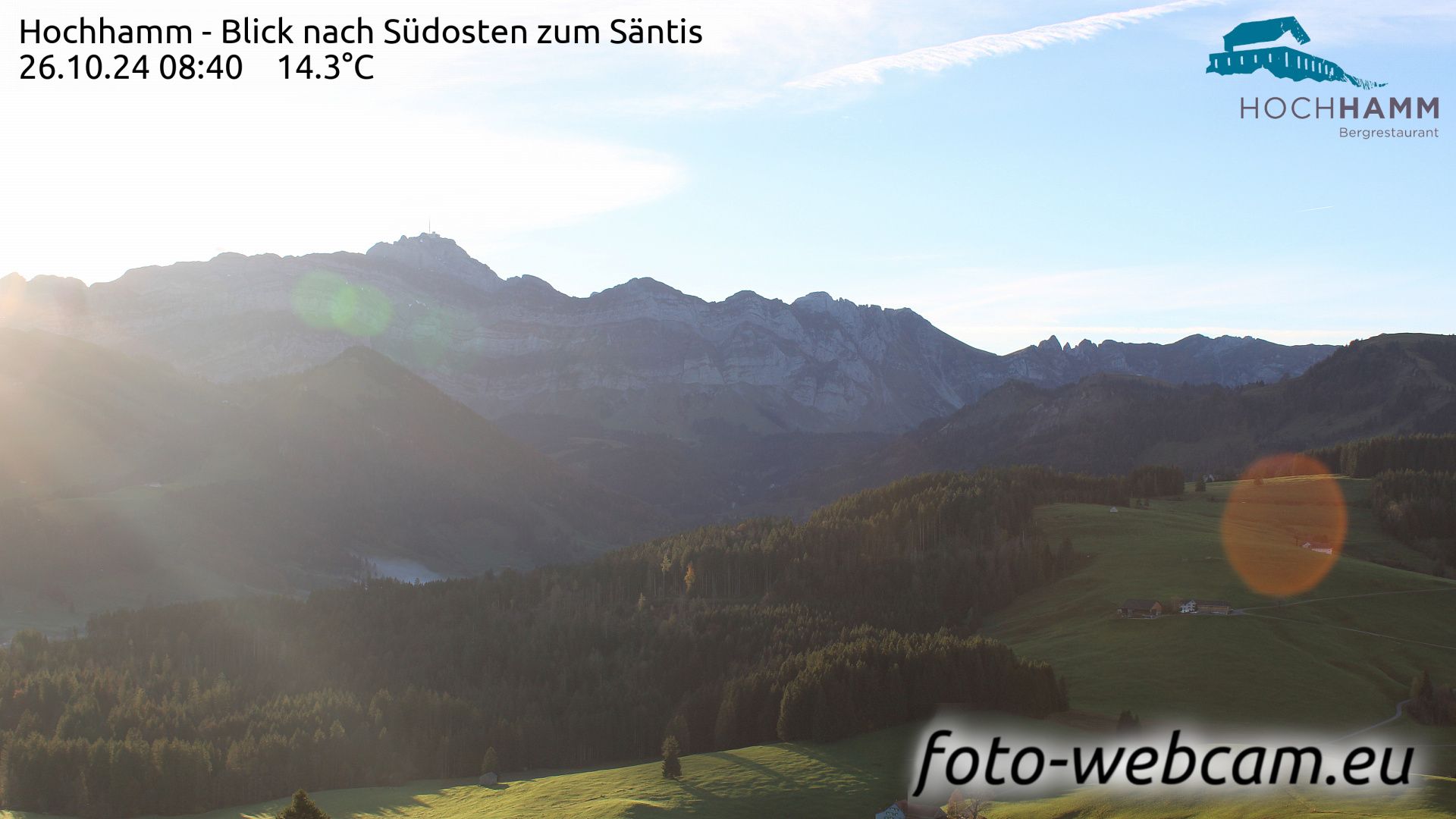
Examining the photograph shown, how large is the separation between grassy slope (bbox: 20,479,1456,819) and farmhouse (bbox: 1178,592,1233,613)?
3.23m

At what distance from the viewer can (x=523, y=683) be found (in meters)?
178

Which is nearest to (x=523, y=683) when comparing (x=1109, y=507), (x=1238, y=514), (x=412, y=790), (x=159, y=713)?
(x=159, y=713)

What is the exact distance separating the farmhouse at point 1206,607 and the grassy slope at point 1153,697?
10.6 ft

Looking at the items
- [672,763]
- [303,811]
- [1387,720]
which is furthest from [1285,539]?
[303,811]

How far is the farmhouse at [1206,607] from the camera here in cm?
11850

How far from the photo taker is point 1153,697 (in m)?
97.0

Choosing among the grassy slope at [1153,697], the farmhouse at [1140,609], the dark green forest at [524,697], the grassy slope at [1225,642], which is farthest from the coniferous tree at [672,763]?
the farmhouse at [1140,609]

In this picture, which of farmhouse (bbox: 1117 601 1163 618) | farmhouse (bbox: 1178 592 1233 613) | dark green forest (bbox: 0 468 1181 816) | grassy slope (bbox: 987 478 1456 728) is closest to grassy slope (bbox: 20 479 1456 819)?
grassy slope (bbox: 987 478 1456 728)

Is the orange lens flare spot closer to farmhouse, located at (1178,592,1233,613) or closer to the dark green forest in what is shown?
farmhouse, located at (1178,592,1233,613)

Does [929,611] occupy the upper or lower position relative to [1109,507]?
lower

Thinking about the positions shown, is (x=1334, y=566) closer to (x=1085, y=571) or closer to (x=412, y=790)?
(x=1085, y=571)

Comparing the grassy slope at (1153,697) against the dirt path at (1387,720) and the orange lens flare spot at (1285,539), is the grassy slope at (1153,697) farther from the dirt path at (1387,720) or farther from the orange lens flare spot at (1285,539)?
the orange lens flare spot at (1285,539)

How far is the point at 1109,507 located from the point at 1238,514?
20.8 meters

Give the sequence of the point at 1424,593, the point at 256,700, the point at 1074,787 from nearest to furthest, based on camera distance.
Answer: the point at 1074,787, the point at 1424,593, the point at 256,700
